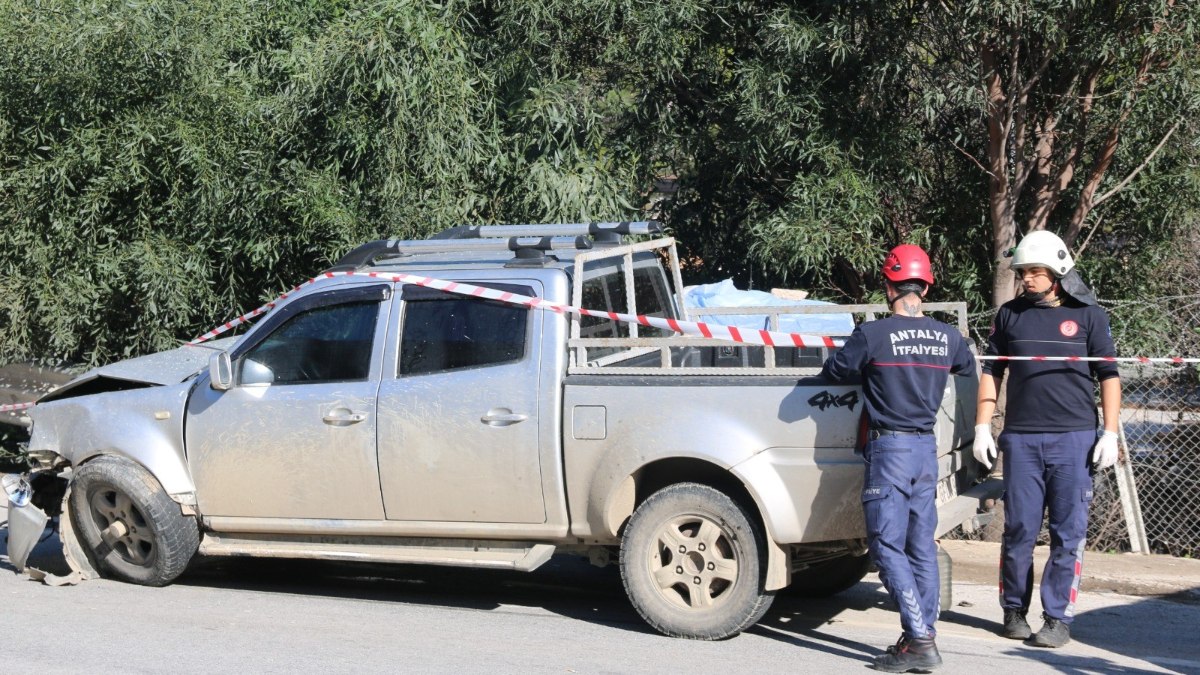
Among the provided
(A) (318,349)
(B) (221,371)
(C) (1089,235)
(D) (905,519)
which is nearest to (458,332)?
(A) (318,349)

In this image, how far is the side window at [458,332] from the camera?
258 inches

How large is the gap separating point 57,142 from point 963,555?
7330mm

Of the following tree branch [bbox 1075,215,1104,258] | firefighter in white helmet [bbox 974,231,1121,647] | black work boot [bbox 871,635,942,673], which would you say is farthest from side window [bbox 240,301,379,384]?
tree branch [bbox 1075,215,1104,258]

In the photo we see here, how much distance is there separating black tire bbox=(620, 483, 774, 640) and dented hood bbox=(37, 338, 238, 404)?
287 centimetres

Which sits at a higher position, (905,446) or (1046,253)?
(1046,253)

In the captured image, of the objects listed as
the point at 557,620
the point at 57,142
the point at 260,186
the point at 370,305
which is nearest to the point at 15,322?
the point at 57,142

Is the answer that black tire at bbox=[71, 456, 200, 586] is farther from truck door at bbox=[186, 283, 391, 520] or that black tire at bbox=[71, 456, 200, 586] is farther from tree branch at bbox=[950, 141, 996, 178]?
tree branch at bbox=[950, 141, 996, 178]

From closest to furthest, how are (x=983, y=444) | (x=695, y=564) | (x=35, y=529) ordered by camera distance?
(x=983, y=444) < (x=695, y=564) < (x=35, y=529)

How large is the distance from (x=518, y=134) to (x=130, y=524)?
409 centimetres

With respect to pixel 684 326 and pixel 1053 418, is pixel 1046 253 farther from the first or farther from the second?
pixel 684 326

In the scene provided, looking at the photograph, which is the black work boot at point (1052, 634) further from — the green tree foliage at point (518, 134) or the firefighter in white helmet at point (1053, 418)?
the green tree foliage at point (518, 134)

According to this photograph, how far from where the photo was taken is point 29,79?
973 centimetres

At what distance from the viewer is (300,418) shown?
6891mm

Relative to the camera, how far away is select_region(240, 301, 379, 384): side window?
690 centimetres
